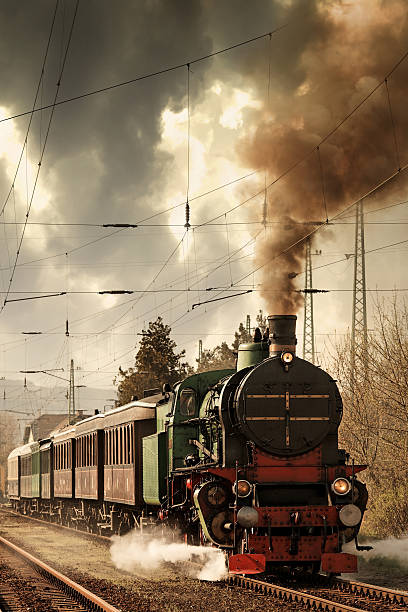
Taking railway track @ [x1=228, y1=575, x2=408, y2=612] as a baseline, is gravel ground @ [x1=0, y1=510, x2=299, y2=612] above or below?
below

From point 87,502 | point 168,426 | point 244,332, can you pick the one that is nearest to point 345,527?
point 168,426

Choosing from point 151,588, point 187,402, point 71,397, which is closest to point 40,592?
point 151,588

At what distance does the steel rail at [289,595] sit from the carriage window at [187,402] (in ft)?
10.5

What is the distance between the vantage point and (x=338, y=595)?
12.7 metres

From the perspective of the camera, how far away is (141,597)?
43.3ft

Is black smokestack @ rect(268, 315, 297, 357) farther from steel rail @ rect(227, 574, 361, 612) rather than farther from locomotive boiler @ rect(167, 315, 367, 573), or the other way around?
steel rail @ rect(227, 574, 361, 612)

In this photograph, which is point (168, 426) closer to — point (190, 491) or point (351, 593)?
point (190, 491)

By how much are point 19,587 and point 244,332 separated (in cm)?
6063

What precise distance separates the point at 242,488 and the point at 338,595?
85.7 inches

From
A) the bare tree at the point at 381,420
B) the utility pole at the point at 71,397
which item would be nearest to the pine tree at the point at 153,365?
the utility pole at the point at 71,397

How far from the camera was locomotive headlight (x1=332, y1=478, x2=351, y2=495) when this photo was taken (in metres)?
13.9

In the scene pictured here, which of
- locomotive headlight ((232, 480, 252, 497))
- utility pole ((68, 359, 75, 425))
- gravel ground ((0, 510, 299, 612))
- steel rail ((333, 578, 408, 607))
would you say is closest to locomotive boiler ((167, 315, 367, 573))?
locomotive headlight ((232, 480, 252, 497))

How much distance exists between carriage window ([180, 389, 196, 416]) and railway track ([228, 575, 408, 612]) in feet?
11.9

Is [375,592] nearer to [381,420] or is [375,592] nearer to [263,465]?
[263,465]
